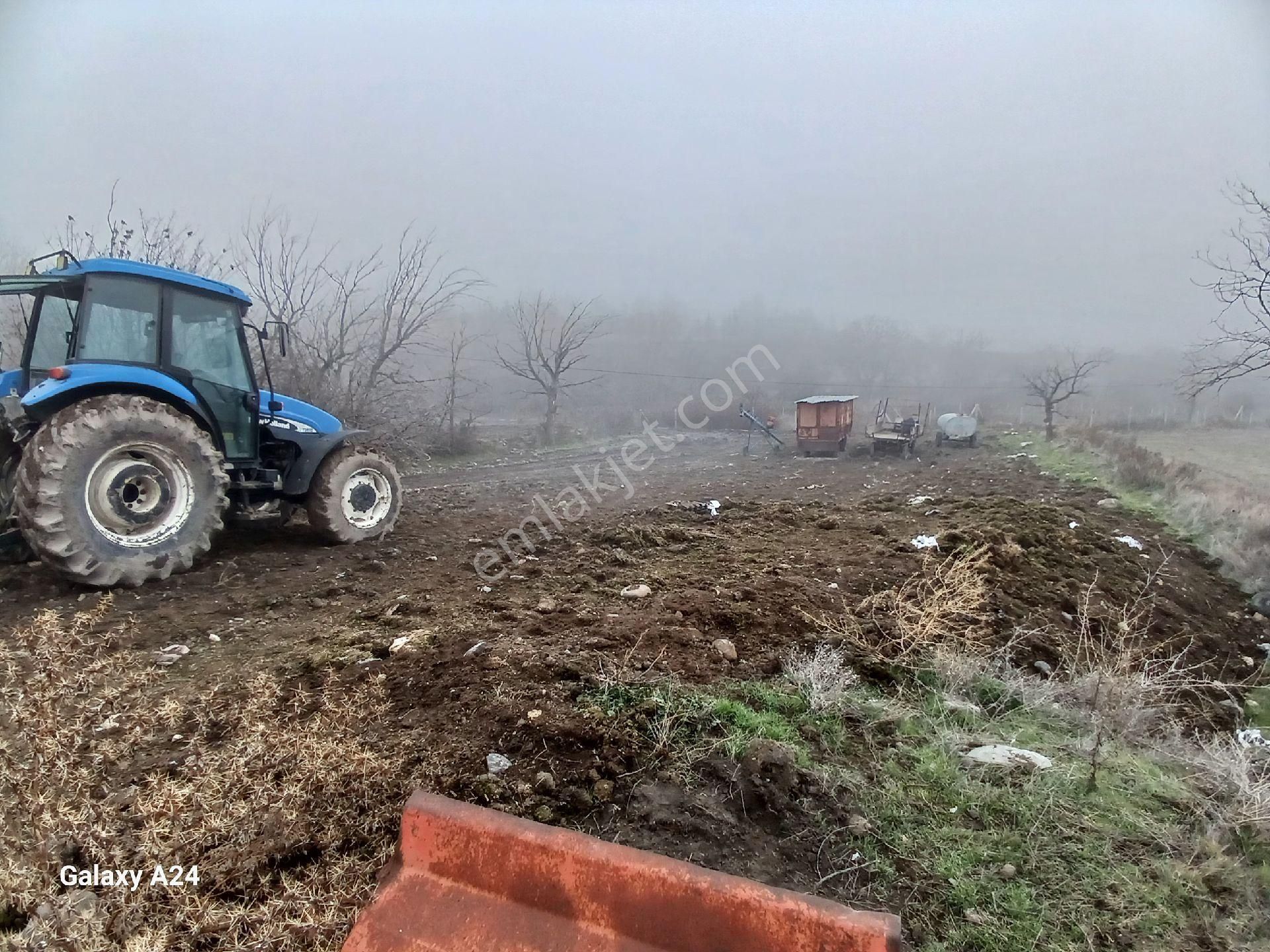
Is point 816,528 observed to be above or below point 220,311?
below

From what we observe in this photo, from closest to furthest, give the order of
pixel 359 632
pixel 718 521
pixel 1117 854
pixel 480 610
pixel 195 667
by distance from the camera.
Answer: pixel 1117 854 → pixel 195 667 → pixel 359 632 → pixel 480 610 → pixel 718 521

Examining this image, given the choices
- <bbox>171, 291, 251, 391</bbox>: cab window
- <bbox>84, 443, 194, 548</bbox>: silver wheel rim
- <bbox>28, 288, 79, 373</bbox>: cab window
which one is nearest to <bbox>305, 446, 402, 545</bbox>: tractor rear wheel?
<bbox>171, 291, 251, 391</bbox>: cab window

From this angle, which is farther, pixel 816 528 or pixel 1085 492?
pixel 1085 492

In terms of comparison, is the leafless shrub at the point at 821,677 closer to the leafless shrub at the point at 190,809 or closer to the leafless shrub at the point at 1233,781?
the leafless shrub at the point at 1233,781

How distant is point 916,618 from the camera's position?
352cm

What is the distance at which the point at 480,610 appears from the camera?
12.2ft

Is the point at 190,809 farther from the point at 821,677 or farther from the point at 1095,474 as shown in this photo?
the point at 1095,474

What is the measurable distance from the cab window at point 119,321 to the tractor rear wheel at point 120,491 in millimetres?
568

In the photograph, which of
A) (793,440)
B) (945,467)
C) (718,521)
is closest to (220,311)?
(718,521)

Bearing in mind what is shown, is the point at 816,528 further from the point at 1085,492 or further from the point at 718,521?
the point at 1085,492

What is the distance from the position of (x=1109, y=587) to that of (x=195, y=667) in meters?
6.20

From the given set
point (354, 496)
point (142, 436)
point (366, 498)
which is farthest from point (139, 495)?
point (366, 498)

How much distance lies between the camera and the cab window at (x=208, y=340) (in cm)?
480
